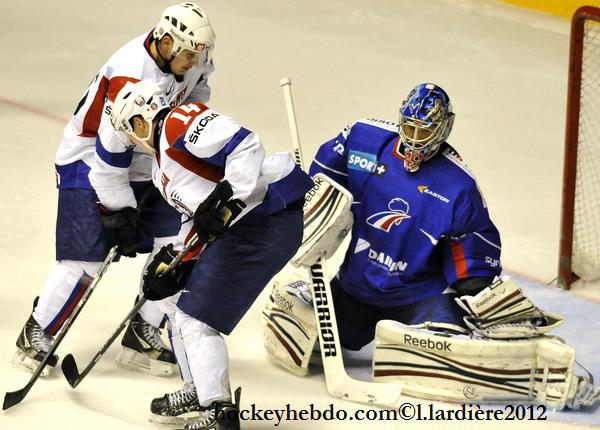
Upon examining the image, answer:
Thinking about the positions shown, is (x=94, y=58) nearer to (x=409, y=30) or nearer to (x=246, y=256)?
(x=409, y=30)

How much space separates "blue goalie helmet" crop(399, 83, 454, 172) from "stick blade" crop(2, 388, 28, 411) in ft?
5.28

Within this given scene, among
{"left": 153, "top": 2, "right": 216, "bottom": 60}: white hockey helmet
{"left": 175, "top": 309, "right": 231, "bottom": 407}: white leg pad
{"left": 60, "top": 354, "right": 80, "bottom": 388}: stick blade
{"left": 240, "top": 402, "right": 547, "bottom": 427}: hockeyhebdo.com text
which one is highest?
{"left": 153, "top": 2, "right": 216, "bottom": 60}: white hockey helmet

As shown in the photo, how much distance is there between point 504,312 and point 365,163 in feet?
2.55

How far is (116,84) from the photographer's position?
5.04 m

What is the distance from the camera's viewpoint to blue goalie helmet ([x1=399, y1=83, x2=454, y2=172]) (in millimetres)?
5109

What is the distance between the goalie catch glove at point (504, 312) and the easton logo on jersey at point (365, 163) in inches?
23.1

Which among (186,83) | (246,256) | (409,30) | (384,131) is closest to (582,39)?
(384,131)

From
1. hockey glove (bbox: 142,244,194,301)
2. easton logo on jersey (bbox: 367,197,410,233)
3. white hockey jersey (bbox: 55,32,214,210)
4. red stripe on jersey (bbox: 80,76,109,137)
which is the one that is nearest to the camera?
→ hockey glove (bbox: 142,244,194,301)

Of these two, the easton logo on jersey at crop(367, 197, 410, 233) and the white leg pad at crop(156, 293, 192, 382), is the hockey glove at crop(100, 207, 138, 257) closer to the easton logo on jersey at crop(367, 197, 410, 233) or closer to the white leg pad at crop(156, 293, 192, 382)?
the white leg pad at crop(156, 293, 192, 382)

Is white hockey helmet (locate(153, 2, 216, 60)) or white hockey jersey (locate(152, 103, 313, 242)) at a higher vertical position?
white hockey helmet (locate(153, 2, 216, 60))

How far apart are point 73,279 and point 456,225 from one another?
1.39 m

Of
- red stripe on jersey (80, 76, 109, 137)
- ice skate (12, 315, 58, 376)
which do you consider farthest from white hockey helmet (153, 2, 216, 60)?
ice skate (12, 315, 58, 376)

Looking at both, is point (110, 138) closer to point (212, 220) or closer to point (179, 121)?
point (179, 121)

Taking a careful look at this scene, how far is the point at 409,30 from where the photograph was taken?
983cm
